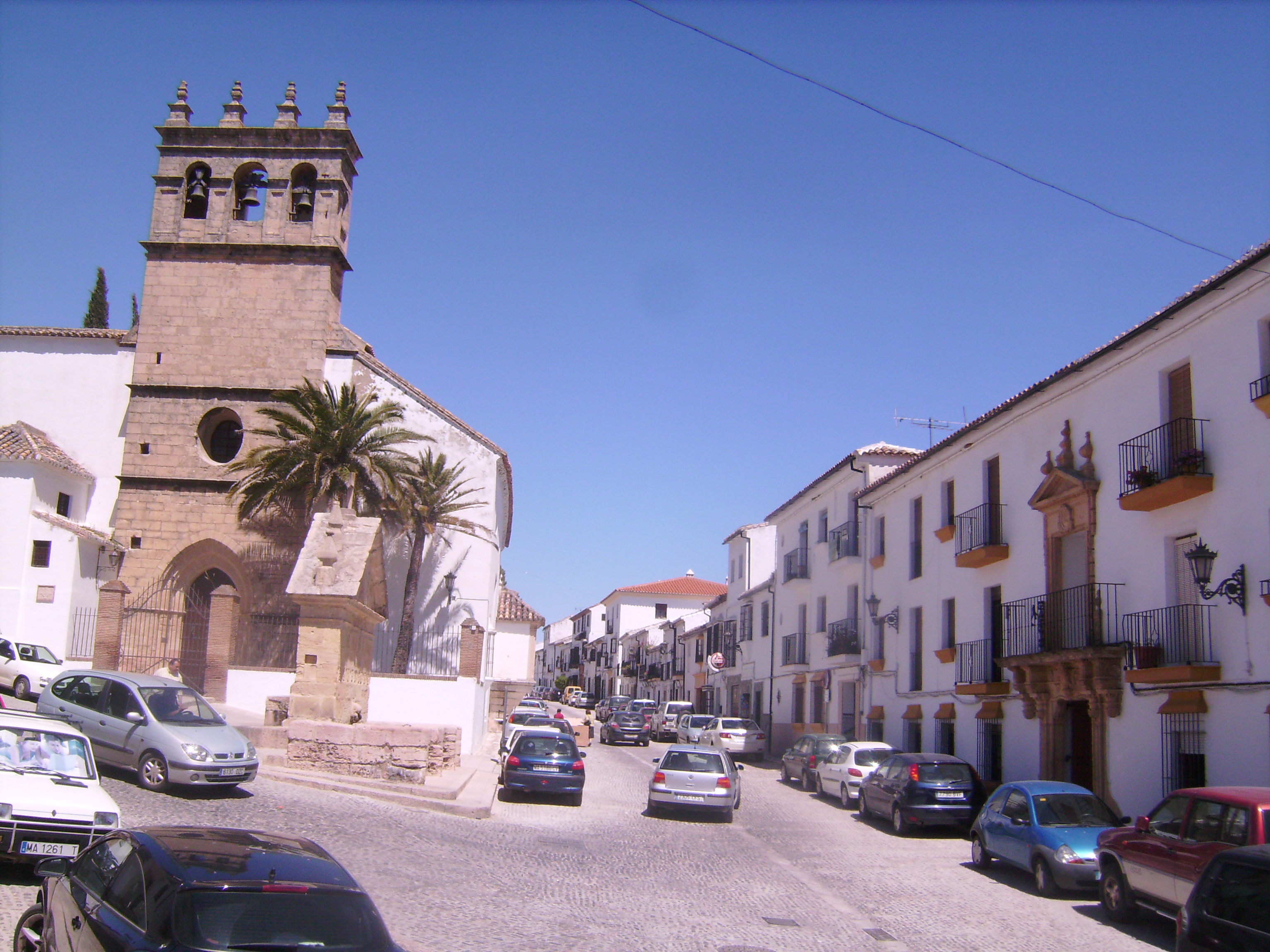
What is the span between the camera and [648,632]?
75.4m

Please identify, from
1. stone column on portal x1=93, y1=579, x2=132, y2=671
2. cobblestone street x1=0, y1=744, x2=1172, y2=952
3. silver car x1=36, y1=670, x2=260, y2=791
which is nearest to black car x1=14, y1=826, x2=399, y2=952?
cobblestone street x1=0, y1=744, x2=1172, y2=952

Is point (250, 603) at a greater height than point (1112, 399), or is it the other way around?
point (1112, 399)

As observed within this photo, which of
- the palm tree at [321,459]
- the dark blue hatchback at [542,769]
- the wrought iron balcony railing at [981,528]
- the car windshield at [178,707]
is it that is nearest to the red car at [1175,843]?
the dark blue hatchback at [542,769]

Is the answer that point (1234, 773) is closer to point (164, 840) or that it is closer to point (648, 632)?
point (164, 840)

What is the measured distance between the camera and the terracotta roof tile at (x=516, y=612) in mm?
47469

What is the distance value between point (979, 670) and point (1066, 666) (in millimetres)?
3955

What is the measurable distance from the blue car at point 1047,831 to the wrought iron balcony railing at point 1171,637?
3.03 metres

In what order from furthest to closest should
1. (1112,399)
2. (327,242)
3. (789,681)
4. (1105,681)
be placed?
(789,681), (327,242), (1112,399), (1105,681)

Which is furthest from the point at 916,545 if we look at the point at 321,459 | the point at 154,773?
the point at 154,773

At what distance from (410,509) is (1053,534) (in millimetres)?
16537

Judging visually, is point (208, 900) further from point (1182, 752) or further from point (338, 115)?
point (338, 115)

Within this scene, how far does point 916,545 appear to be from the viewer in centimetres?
2717

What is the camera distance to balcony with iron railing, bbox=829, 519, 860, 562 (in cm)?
Result: 3131

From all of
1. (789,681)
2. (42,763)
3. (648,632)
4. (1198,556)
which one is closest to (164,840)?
(42,763)
